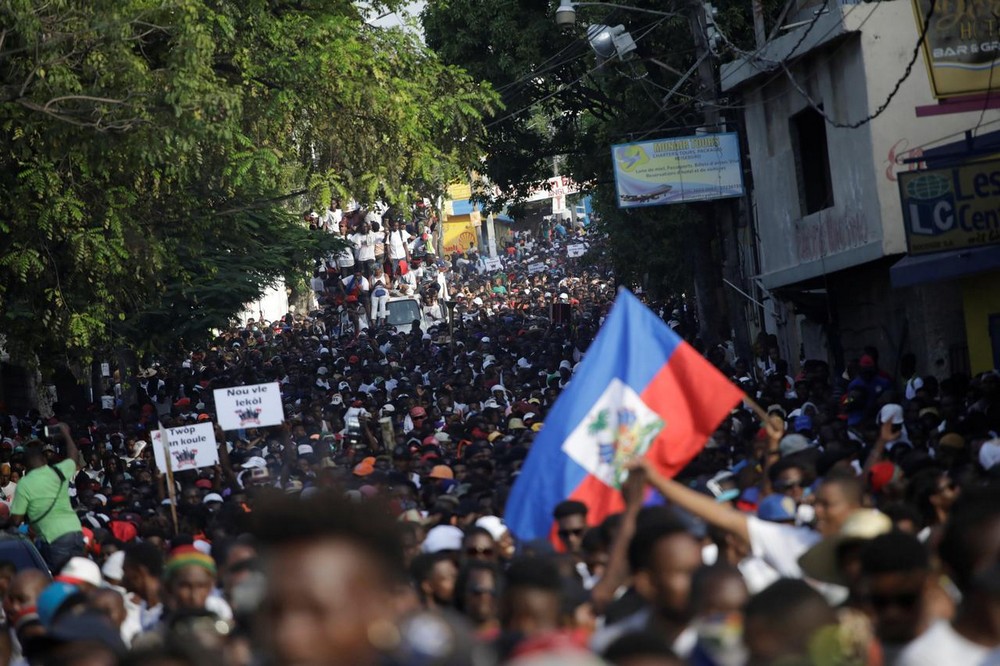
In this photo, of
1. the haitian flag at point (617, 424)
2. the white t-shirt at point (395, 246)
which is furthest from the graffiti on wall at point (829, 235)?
the white t-shirt at point (395, 246)

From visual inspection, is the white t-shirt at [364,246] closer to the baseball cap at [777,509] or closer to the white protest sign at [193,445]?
the white protest sign at [193,445]

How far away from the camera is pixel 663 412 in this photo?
7793 mm

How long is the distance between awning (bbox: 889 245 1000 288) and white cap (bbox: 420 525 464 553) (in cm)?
888

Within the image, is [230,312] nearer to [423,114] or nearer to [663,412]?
[423,114]

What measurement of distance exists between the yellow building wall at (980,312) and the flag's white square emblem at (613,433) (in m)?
10.9

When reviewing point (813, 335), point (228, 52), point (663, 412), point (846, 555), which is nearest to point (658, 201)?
point (813, 335)

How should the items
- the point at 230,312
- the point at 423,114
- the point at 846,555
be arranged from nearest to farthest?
the point at 846,555, the point at 423,114, the point at 230,312

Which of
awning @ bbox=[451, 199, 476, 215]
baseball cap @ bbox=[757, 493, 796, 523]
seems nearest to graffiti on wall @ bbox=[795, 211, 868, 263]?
baseball cap @ bbox=[757, 493, 796, 523]

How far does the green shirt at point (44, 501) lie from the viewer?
530 inches

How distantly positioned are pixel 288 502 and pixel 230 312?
27748 mm

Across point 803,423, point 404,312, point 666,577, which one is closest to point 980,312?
point 803,423

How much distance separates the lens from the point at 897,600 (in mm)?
4508

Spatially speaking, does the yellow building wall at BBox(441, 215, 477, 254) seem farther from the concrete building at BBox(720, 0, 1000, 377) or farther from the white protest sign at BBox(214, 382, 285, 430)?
the white protest sign at BBox(214, 382, 285, 430)

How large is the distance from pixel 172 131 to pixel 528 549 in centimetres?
1039
